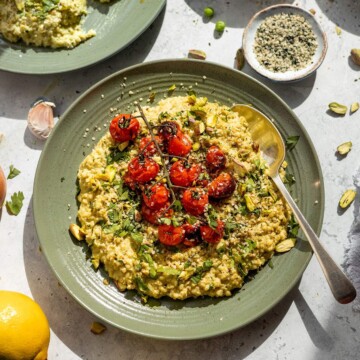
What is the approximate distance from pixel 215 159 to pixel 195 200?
24 centimetres

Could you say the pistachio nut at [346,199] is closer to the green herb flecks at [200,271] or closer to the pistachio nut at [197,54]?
the green herb flecks at [200,271]

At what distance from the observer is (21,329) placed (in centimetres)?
304

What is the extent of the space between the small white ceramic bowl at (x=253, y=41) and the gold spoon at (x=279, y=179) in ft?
1.05

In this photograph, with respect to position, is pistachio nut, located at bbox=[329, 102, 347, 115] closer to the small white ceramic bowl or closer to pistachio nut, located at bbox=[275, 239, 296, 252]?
the small white ceramic bowl

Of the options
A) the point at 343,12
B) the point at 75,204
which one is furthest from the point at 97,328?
the point at 343,12

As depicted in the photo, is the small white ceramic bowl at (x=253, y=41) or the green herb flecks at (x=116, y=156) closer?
the green herb flecks at (x=116, y=156)

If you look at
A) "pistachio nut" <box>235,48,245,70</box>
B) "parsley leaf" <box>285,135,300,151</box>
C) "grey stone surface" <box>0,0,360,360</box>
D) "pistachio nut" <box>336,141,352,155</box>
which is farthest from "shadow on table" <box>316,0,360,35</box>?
"parsley leaf" <box>285,135,300,151</box>

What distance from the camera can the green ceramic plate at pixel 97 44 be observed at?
11.1ft

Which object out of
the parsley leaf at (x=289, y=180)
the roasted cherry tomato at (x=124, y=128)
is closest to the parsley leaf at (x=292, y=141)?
the parsley leaf at (x=289, y=180)

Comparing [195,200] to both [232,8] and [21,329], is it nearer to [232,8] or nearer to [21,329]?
[21,329]

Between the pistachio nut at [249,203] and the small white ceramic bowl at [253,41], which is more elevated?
the small white ceramic bowl at [253,41]

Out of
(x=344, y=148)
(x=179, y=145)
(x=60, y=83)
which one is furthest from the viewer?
(x=60, y=83)

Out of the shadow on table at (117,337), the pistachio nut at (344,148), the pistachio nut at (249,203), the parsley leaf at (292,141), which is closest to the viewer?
the pistachio nut at (249,203)

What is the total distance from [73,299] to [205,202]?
934mm
